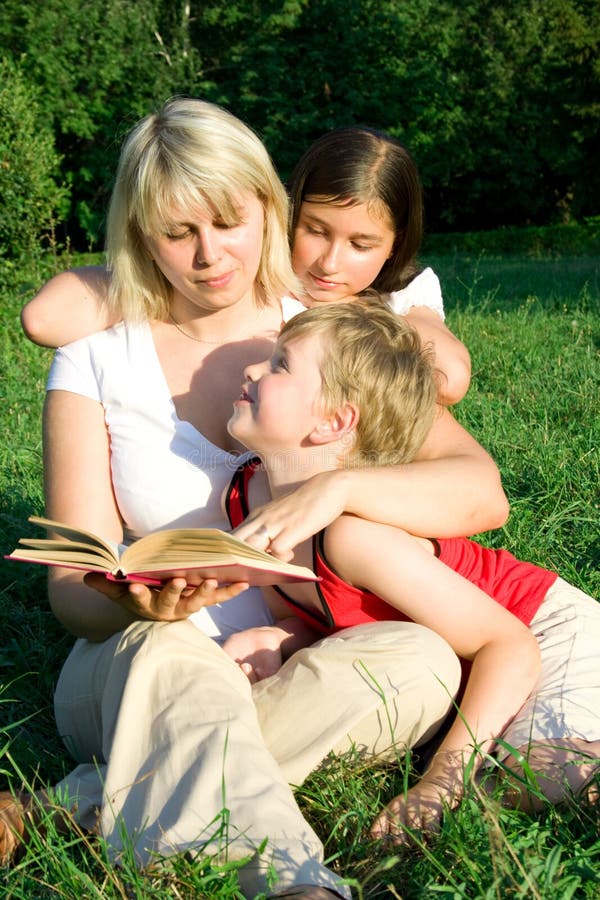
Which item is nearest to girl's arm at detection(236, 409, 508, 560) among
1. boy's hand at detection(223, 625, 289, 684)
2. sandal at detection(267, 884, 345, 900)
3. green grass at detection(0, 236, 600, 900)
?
boy's hand at detection(223, 625, 289, 684)

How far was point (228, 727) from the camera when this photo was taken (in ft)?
7.24

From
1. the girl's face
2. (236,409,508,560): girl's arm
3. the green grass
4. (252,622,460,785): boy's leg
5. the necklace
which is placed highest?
the girl's face

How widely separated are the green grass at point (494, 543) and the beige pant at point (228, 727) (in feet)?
0.27

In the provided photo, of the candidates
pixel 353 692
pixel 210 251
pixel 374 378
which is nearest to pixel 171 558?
pixel 353 692

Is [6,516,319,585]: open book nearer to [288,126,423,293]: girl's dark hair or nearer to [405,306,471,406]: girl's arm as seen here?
[405,306,471,406]: girl's arm

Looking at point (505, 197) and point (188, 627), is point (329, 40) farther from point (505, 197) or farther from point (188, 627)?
point (188, 627)

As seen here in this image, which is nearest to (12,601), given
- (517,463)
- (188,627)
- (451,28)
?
(188,627)

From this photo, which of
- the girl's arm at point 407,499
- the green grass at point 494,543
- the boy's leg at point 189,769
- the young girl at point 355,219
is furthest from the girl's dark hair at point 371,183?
the boy's leg at point 189,769

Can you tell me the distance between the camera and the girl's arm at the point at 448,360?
3.20 metres

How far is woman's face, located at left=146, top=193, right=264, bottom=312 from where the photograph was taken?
9.50ft

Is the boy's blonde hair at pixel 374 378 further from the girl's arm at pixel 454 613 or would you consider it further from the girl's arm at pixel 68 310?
the girl's arm at pixel 68 310

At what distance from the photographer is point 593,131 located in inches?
1075

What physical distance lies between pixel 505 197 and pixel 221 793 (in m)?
31.9

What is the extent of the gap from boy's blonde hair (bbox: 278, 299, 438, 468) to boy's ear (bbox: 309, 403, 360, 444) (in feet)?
0.06
